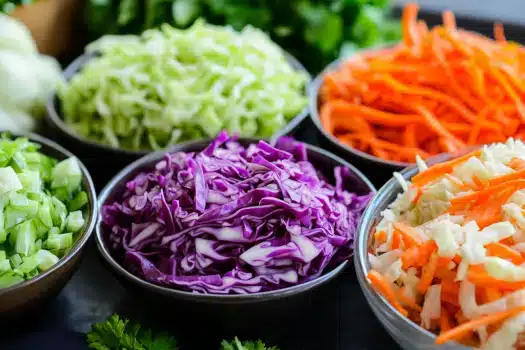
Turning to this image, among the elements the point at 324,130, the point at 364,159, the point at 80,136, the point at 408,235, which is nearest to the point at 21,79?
the point at 80,136

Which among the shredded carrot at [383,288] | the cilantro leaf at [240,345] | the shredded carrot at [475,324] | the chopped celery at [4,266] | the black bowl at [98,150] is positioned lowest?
the cilantro leaf at [240,345]

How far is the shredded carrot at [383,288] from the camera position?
40.8 inches

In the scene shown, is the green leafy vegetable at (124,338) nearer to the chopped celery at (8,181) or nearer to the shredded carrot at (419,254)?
the chopped celery at (8,181)

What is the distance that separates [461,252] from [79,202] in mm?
808

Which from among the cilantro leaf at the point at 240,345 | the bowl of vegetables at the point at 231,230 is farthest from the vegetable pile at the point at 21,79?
the cilantro leaf at the point at 240,345

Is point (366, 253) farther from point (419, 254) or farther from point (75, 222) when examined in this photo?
point (75, 222)

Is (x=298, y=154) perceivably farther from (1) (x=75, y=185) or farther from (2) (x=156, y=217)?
(1) (x=75, y=185)

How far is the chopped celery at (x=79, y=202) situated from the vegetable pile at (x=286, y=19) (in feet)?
3.01

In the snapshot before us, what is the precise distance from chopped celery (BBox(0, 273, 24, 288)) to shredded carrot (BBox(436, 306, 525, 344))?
2.48 feet

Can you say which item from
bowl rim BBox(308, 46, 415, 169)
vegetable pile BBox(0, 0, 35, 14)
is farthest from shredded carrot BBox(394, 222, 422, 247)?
vegetable pile BBox(0, 0, 35, 14)

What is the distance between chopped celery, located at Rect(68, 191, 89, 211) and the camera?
1.39m

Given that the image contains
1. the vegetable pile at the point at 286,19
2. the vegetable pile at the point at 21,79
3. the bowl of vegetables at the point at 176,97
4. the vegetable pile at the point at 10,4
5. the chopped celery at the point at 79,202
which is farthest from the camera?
the vegetable pile at the point at 286,19

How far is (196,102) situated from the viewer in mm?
1650

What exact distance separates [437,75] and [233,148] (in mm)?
597
